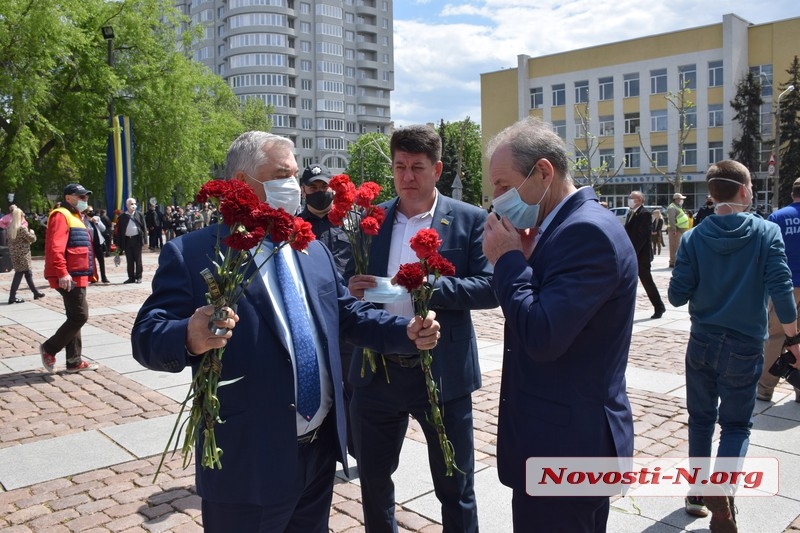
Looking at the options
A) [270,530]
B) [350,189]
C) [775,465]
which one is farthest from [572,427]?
[775,465]

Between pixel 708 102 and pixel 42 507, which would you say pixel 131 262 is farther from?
pixel 708 102

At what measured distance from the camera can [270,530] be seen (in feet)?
7.79

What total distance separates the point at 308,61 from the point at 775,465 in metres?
109

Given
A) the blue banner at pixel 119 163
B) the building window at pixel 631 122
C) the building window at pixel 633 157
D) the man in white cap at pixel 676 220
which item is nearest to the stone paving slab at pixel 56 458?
the blue banner at pixel 119 163

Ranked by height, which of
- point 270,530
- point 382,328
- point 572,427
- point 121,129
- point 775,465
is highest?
point 121,129

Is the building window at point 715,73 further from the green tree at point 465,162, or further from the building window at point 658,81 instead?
the green tree at point 465,162

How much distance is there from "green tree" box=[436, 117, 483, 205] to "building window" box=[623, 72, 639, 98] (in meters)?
15.5

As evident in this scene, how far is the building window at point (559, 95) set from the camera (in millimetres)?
64000

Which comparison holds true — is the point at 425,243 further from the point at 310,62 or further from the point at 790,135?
the point at 310,62

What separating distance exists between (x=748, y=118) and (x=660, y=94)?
7881mm

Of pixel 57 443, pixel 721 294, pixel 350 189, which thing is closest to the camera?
pixel 350 189

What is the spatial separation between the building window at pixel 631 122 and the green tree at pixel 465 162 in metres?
15.3

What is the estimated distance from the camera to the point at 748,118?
53.4m

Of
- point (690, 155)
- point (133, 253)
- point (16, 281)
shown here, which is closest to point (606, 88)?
point (690, 155)
